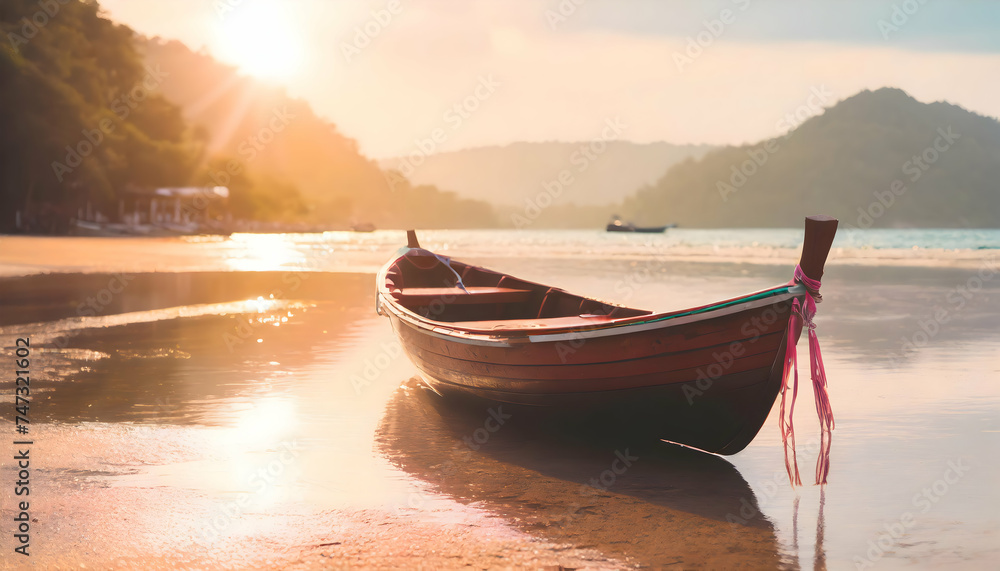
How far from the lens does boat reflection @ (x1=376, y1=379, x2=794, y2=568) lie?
16.2 ft

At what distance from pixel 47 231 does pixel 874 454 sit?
5441 cm

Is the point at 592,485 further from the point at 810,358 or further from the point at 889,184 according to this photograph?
the point at 889,184

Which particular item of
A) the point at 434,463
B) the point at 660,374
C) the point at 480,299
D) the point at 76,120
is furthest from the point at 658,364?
the point at 76,120

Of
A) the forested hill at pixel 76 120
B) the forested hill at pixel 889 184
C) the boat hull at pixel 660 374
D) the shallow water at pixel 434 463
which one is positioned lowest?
the shallow water at pixel 434 463

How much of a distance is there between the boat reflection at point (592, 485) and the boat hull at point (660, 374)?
322mm

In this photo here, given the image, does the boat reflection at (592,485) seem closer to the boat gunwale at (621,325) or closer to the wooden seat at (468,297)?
the boat gunwale at (621,325)

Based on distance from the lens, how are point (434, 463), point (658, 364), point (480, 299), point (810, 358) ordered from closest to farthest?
point (810, 358) < point (658, 364) < point (434, 463) < point (480, 299)

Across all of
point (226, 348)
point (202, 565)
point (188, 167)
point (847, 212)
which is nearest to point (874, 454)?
point (202, 565)

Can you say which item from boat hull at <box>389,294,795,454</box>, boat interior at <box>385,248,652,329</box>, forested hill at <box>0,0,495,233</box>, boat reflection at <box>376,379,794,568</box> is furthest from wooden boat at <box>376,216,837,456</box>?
forested hill at <box>0,0,495,233</box>

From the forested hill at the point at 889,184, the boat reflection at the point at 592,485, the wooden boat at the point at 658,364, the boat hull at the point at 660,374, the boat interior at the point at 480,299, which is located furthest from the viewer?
the forested hill at the point at 889,184

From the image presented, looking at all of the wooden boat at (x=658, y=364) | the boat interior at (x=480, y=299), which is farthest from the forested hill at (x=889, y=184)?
the wooden boat at (x=658, y=364)

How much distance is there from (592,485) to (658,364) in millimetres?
1044

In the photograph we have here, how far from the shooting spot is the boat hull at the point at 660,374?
5883 mm

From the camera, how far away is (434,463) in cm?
673
